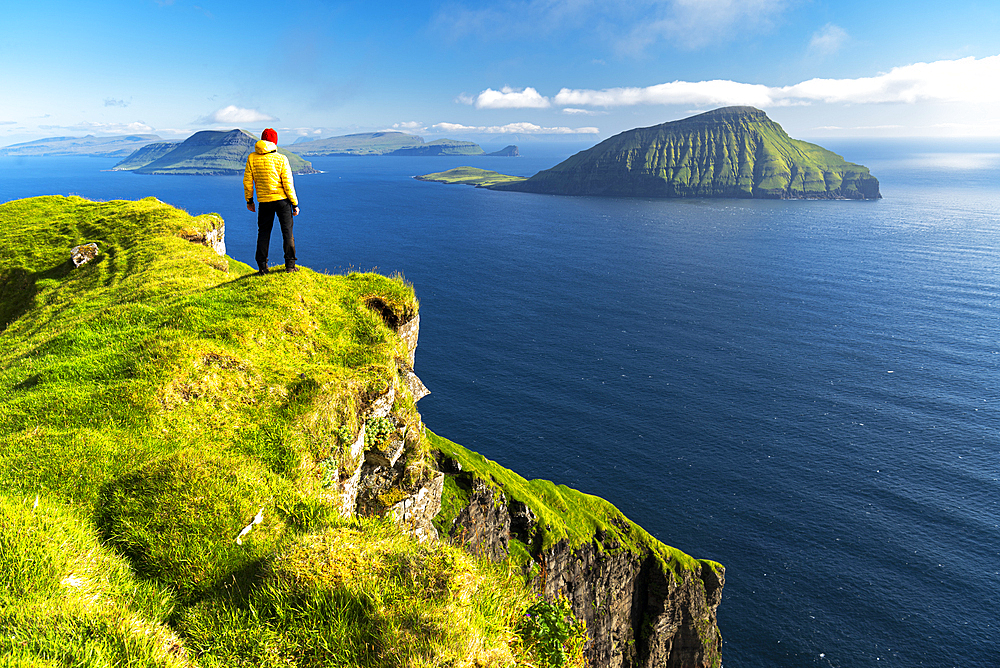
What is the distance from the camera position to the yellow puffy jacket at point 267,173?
50.9 feet

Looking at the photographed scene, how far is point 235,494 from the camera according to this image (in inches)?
351

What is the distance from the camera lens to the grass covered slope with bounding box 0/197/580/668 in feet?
20.1

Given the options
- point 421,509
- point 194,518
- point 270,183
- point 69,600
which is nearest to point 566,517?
point 421,509

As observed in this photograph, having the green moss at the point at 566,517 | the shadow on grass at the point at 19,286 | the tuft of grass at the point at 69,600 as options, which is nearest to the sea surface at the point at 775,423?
the green moss at the point at 566,517

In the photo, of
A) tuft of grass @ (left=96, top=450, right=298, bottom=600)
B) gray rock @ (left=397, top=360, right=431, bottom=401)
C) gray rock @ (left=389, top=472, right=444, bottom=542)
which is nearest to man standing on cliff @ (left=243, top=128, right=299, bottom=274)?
gray rock @ (left=397, top=360, right=431, bottom=401)

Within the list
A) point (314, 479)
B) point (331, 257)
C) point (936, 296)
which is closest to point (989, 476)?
point (936, 296)

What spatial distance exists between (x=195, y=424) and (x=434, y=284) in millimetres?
125361

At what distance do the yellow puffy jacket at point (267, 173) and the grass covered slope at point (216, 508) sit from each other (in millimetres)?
3154

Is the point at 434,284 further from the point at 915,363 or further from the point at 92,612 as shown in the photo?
the point at 92,612

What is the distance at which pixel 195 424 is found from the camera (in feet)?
35.2

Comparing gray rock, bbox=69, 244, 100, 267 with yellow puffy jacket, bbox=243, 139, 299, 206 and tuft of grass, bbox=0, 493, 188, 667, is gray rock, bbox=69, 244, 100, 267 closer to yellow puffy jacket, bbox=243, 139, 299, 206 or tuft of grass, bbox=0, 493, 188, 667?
yellow puffy jacket, bbox=243, 139, 299, 206

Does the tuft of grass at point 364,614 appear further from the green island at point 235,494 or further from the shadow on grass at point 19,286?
the shadow on grass at point 19,286

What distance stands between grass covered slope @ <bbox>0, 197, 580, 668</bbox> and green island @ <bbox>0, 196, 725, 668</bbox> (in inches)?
1.5

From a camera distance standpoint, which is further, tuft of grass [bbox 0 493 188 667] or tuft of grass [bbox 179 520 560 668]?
tuft of grass [bbox 179 520 560 668]
